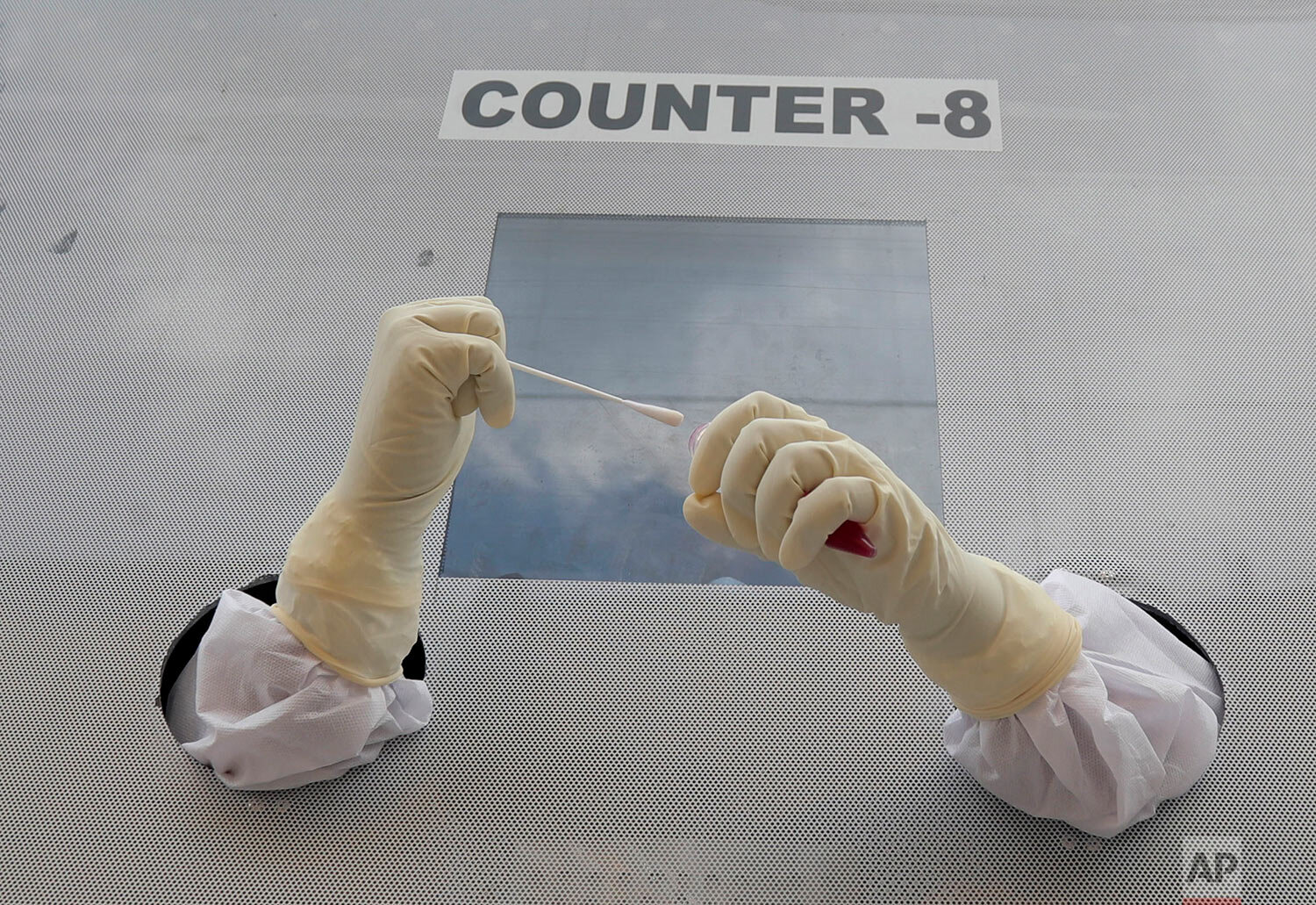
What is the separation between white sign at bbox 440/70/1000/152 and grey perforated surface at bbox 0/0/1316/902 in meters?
0.05

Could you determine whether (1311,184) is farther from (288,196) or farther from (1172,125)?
(288,196)

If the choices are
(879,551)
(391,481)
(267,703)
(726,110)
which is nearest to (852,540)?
(879,551)

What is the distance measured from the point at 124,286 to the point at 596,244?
2.99ft

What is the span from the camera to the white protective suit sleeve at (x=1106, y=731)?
52.8 inches

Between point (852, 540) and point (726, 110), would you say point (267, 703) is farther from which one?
point (726, 110)

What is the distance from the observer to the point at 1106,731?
1331mm

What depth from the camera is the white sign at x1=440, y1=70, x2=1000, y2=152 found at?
2.27m

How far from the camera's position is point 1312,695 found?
1.59 m

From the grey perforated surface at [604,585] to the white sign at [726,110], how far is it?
0.05 meters

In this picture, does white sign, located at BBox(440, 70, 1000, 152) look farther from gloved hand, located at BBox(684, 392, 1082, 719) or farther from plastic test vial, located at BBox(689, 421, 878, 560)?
plastic test vial, located at BBox(689, 421, 878, 560)

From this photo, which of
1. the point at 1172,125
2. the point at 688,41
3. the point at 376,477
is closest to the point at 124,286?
the point at 376,477

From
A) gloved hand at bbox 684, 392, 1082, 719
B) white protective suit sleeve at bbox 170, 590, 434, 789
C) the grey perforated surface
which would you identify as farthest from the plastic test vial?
white protective suit sleeve at bbox 170, 590, 434, 789

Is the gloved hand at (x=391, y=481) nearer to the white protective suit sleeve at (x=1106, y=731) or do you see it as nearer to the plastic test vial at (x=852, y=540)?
the plastic test vial at (x=852, y=540)

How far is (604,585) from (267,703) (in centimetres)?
55
